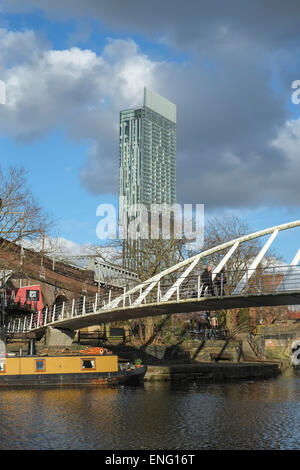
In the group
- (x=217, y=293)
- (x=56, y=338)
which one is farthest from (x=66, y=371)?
(x=217, y=293)

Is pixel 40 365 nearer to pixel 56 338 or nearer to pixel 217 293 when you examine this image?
pixel 56 338

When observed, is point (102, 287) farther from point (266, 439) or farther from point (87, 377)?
point (266, 439)

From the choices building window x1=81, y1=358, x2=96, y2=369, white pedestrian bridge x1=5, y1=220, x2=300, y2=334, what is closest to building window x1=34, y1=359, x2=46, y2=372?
building window x1=81, y1=358, x2=96, y2=369

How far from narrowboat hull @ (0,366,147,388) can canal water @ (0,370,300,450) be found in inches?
44.6

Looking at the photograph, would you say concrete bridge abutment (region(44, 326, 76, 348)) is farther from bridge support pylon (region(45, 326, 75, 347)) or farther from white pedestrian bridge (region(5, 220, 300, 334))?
white pedestrian bridge (region(5, 220, 300, 334))

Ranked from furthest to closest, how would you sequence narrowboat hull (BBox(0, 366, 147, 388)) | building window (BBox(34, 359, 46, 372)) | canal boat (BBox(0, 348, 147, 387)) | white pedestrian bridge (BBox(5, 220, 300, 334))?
building window (BBox(34, 359, 46, 372))
canal boat (BBox(0, 348, 147, 387))
narrowboat hull (BBox(0, 366, 147, 388))
white pedestrian bridge (BBox(5, 220, 300, 334))

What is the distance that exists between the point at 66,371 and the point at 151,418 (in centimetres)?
1182

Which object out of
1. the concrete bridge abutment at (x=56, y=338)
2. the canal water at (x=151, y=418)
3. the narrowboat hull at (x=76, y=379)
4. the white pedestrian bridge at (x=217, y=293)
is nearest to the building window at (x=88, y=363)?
the narrowboat hull at (x=76, y=379)

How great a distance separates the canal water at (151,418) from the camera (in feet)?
59.9

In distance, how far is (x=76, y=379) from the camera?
33.3 meters

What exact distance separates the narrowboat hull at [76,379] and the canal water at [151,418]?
3.71 feet

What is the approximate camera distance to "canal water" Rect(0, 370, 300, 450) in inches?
719

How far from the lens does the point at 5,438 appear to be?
18641 mm

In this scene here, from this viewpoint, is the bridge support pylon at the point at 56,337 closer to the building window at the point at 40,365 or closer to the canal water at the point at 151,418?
the building window at the point at 40,365
